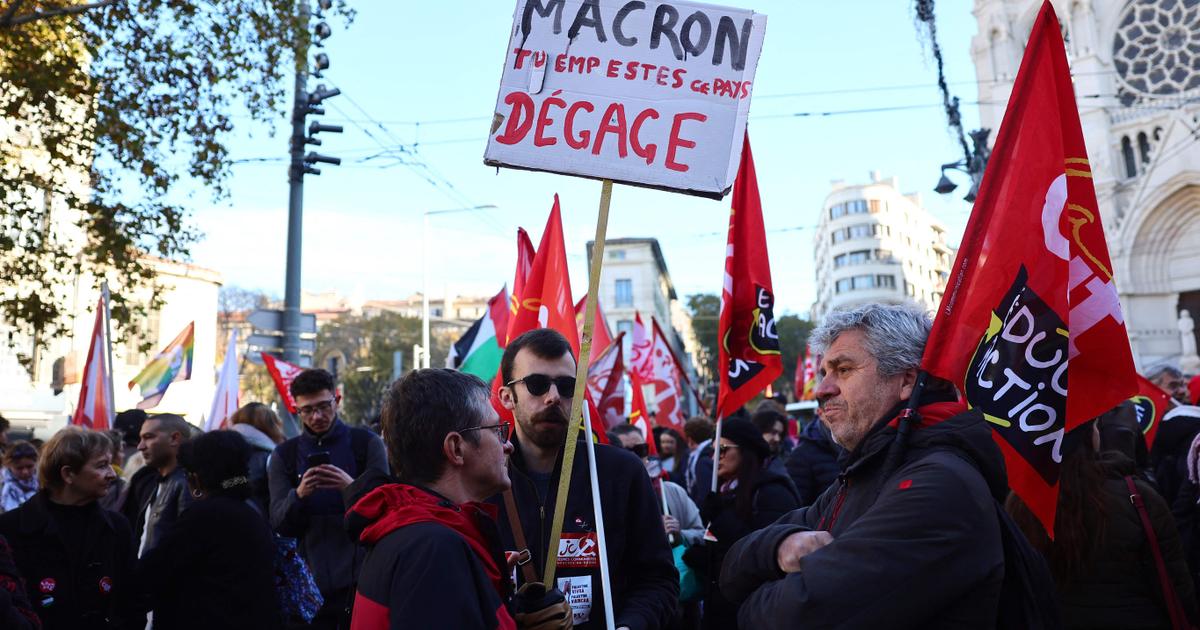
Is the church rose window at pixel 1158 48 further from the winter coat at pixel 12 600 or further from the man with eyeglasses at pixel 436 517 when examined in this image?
the winter coat at pixel 12 600

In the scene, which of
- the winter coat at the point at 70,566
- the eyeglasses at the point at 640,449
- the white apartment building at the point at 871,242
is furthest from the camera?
the white apartment building at the point at 871,242

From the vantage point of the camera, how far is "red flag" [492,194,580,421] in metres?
5.88

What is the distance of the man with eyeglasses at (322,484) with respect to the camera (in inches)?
199

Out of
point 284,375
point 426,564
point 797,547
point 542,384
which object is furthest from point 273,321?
point 797,547

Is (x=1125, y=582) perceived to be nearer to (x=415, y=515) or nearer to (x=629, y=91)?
(x=629, y=91)

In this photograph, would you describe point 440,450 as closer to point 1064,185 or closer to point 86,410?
point 1064,185

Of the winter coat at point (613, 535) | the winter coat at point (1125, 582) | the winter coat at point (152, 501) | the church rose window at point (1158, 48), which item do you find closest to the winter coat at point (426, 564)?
the winter coat at point (613, 535)

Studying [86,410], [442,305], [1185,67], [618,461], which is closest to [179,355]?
[86,410]

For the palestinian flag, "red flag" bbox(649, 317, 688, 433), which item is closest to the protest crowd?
the palestinian flag

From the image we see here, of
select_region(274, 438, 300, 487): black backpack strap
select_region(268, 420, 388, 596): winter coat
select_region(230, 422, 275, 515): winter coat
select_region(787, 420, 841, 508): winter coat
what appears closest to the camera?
select_region(268, 420, 388, 596): winter coat

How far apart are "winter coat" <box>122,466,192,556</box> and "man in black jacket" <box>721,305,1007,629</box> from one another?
389 centimetres

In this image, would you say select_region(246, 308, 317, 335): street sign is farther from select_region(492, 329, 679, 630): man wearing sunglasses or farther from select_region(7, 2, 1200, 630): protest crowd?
select_region(492, 329, 679, 630): man wearing sunglasses

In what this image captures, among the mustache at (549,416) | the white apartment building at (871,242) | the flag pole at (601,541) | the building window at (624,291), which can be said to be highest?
the white apartment building at (871,242)

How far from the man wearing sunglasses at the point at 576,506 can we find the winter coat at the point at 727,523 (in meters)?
1.68
